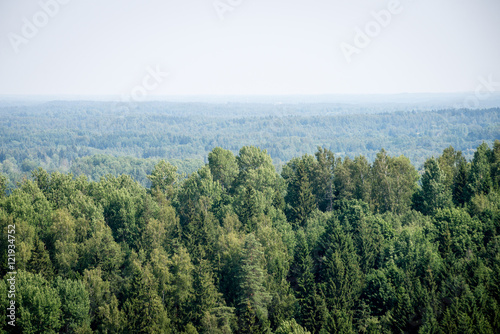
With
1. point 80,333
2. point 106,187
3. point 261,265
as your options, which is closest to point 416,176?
point 261,265

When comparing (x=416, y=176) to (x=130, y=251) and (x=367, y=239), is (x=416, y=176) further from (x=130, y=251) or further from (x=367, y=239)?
(x=130, y=251)

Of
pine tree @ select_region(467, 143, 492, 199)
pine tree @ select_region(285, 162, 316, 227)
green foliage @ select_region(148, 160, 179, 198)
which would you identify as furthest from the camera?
green foliage @ select_region(148, 160, 179, 198)

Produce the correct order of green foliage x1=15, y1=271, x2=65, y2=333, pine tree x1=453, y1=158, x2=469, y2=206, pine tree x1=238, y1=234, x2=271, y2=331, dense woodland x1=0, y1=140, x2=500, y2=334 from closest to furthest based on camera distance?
green foliage x1=15, y1=271, x2=65, y2=333 < dense woodland x1=0, y1=140, x2=500, y2=334 < pine tree x1=238, y1=234, x2=271, y2=331 < pine tree x1=453, y1=158, x2=469, y2=206

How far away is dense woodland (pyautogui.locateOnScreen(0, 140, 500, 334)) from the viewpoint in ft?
148

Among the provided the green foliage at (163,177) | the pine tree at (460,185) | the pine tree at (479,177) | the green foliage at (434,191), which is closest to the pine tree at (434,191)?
the green foliage at (434,191)

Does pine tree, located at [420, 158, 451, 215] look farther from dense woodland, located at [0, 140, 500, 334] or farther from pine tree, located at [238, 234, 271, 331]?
pine tree, located at [238, 234, 271, 331]

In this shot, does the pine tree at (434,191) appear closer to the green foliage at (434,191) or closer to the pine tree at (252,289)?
the green foliage at (434,191)

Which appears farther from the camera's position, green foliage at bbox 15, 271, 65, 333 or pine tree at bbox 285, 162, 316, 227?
pine tree at bbox 285, 162, 316, 227

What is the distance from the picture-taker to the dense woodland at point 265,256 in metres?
45.2

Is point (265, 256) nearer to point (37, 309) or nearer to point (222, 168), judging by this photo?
point (37, 309)

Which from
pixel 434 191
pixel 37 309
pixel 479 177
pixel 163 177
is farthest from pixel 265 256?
pixel 479 177

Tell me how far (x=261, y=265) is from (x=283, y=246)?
16.3 feet

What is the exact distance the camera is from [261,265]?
170 feet

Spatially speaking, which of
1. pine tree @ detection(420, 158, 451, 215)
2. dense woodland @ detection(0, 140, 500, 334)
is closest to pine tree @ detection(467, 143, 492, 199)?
dense woodland @ detection(0, 140, 500, 334)
